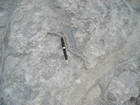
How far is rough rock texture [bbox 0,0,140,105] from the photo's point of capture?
1773 millimetres

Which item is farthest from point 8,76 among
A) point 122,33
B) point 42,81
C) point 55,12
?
point 122,33

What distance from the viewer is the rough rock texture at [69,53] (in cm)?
177

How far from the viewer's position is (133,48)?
6.89 feet

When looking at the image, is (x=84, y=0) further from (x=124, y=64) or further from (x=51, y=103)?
(x=51, y=103)

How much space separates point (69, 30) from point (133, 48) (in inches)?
26.6

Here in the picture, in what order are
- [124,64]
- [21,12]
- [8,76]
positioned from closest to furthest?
[8,76] → [21,12] → [124,64]

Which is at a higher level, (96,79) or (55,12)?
(55,12)

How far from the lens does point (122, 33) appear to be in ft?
6.81

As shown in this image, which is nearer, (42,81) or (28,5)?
(42,81)

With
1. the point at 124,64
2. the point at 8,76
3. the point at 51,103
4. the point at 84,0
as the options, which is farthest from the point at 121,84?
the point at 8,76

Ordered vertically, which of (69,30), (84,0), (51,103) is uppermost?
(84,0)

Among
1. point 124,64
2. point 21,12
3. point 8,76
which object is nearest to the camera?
point 8,76

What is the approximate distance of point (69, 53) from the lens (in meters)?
1.90

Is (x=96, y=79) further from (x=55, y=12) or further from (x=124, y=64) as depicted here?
(x=55, y=12)
